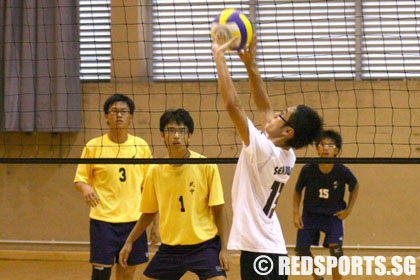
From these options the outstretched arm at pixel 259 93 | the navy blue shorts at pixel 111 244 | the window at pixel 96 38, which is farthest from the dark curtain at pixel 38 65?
the outstretched arm at pixel 259 93

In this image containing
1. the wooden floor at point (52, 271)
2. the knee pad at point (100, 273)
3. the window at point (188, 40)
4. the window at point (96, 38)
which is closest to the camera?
the knee pad at point (100, 273)

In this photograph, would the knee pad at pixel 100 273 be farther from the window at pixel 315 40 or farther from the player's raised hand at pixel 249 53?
the window at pixel 315 40

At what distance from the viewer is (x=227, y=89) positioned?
9.76 feet

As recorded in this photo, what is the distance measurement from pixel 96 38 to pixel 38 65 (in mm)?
767

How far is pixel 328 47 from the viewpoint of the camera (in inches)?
300

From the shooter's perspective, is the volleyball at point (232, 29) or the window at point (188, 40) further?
the window at point (188, 40)

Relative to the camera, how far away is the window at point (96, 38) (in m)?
7.79

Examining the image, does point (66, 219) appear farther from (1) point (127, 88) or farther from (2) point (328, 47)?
(2) point (328, 47)

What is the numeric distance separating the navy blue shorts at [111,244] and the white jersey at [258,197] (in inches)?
66.1

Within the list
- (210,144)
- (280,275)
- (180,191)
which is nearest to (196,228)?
(180,191)

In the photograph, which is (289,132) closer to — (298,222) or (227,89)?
(227,89)

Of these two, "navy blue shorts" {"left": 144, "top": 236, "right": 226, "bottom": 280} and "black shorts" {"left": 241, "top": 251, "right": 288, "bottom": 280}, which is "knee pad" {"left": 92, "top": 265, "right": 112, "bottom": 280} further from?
"black shorts" {"left": 241, "top": 251, "right": 288, "bottom": 280}

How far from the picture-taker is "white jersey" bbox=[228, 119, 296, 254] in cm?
311

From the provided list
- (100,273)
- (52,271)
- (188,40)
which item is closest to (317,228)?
(100,273)
